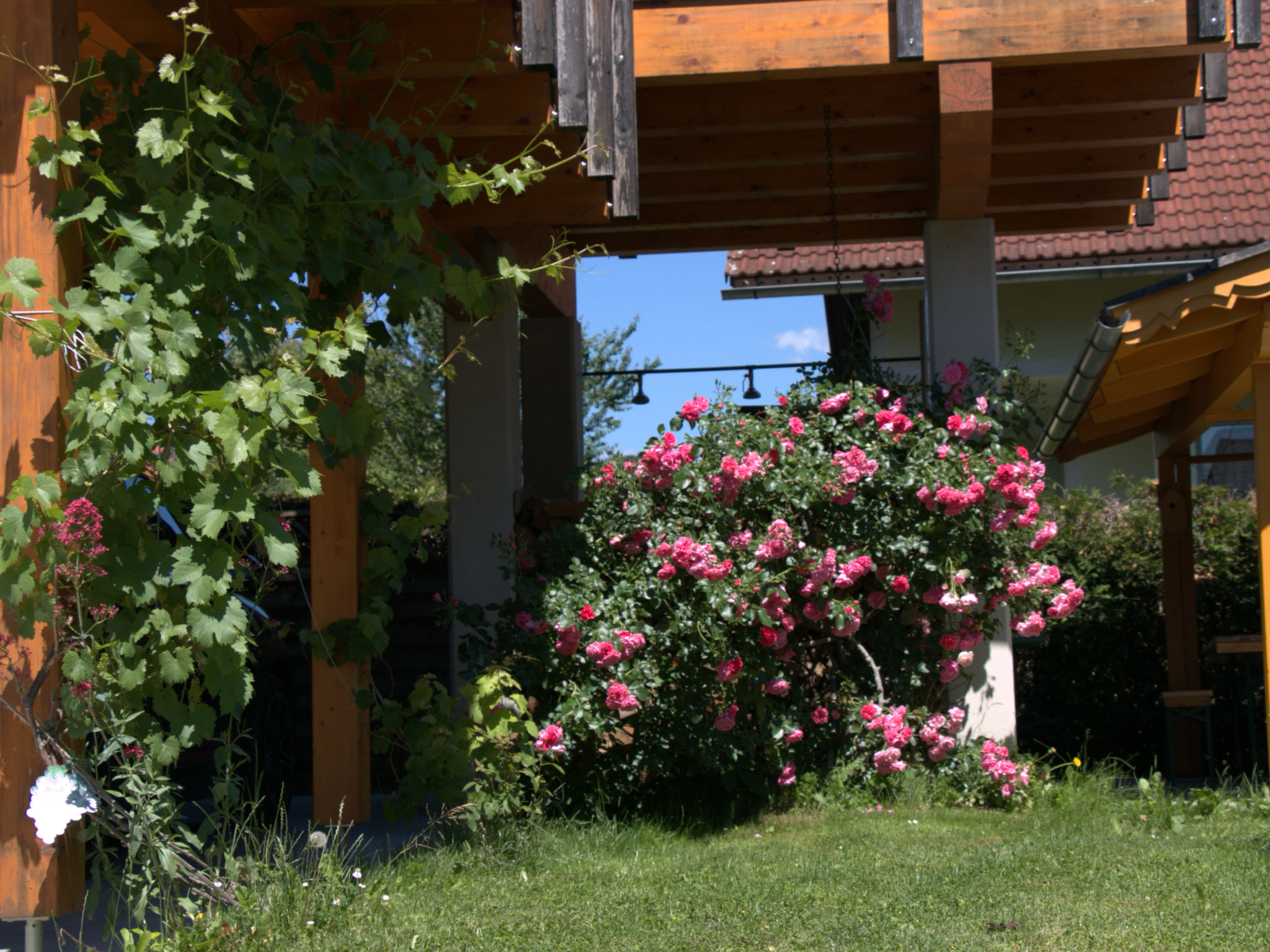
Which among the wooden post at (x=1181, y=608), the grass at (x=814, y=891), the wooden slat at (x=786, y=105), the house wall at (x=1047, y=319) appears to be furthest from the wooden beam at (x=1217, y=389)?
the house wall at (x=1047, y=319)

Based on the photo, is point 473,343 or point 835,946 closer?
point 835,946

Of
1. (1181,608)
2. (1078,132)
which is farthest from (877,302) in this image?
(1181,608)

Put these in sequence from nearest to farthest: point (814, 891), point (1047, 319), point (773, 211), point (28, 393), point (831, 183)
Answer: point (28, 393) < point (814, 891) < point (831, 183) < point (773, 211) < point (1047, 319)

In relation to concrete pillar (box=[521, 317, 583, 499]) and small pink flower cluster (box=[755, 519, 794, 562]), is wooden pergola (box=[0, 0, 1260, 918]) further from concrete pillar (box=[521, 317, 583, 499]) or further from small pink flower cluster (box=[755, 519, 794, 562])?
small pink flower cluster (box=[755, 519, 794, 562])

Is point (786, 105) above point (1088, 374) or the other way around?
above

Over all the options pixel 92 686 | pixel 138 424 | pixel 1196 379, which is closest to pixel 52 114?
pixel 138 424

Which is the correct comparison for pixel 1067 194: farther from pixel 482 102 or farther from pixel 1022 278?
pixel 1022 278

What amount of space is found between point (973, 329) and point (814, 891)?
3334mm

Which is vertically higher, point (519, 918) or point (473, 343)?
point (473, 343)

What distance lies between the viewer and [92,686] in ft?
10.1

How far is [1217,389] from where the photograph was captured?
6000 millimetres

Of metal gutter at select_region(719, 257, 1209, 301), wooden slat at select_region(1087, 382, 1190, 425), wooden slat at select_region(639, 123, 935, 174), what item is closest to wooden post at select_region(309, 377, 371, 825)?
wooden slat at select_region(639, 123, 935, 174)

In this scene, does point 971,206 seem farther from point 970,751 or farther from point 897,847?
point 897,847

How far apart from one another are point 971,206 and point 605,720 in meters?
3.34
